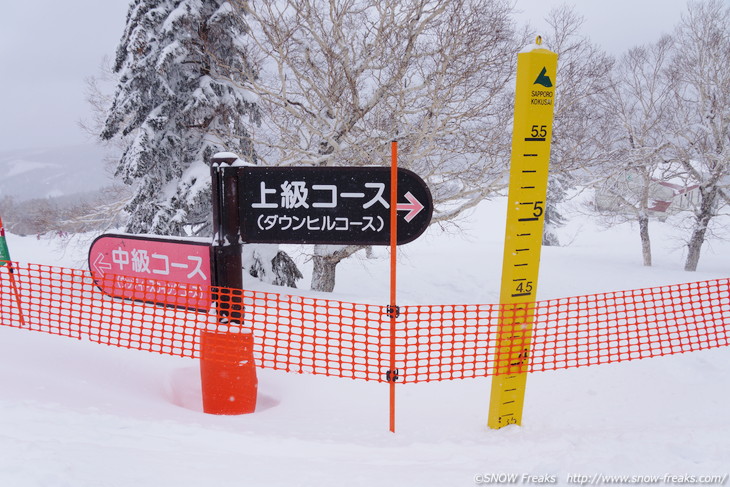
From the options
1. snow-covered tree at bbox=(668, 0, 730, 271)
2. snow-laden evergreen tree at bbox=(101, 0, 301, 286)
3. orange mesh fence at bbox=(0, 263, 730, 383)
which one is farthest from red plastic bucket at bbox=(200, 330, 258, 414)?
snow-covered tree at bbox=(668, 0, 730, 271)

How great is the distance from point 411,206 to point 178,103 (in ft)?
27.0

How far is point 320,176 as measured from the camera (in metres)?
3.87

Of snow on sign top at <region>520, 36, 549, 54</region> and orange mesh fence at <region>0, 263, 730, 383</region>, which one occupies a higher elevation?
snow on sign top at <region>520, 36, 549, 54</region>

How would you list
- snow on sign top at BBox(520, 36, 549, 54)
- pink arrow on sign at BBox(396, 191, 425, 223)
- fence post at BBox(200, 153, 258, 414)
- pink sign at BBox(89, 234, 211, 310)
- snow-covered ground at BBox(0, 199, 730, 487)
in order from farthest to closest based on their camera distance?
pink sign at BBox(89, 234, 211, 310), fence post at BBox(200, 153, 258, 414), pink arrow on sign at BBox(396, 191, 425, 223), snow on sign top at BBox(520, 36, 549, 54), snow-covered ground at BBox(0, 199, 730, 487)

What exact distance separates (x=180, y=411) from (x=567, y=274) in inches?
670

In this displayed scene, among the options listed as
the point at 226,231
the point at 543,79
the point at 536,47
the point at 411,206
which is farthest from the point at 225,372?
the point at 536,47

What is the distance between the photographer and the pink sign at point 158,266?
14.8 feet

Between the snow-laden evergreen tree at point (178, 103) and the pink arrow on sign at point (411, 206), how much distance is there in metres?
7.08

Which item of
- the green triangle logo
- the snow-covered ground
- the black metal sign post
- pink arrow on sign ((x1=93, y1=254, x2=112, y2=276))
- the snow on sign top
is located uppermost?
the snow on sign top

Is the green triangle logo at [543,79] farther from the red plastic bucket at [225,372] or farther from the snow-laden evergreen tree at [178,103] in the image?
the snow-laden evergreen tree at [178,103]

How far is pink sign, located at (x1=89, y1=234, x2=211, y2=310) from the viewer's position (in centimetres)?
450

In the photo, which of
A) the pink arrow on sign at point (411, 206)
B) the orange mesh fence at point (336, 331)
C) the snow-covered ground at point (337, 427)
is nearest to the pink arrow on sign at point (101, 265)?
the orange mesh fence at point (336, 331)

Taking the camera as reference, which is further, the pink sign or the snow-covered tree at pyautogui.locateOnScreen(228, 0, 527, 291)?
the snow-covered tree at pyautogui.locateOnScreen(228, 0, 527, 291)

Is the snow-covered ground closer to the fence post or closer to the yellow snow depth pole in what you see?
the fence post
